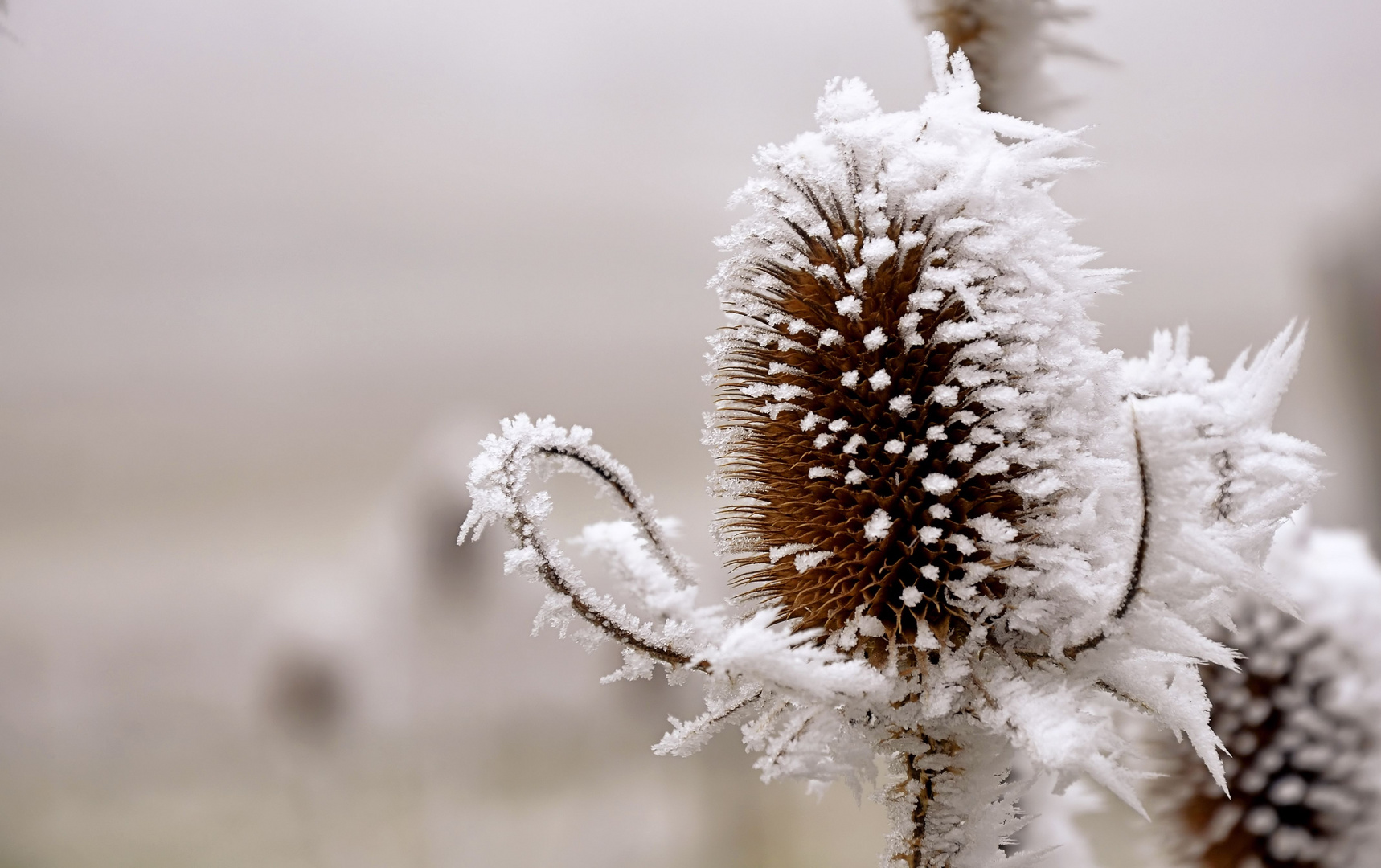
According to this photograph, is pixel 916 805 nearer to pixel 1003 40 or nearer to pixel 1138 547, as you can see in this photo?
pixel 1138 547

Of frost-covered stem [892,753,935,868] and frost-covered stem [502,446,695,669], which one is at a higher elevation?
frost-covered stem [502,446,695,669]

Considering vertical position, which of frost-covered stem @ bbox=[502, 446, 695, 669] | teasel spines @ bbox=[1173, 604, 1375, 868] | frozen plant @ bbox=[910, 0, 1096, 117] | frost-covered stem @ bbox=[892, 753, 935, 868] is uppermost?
frozen plant @ bbox=[910, 0, 1096, 117]

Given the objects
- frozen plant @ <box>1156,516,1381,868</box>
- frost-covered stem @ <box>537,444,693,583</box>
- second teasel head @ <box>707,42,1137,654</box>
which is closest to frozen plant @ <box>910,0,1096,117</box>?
second teasel head @ <box>707,42,1137,654</box>

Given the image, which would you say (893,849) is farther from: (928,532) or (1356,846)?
(1356,846)

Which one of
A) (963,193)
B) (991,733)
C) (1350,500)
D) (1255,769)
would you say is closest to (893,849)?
(991,733)

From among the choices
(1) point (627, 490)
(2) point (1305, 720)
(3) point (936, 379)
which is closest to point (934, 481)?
(3) point (936, 379)

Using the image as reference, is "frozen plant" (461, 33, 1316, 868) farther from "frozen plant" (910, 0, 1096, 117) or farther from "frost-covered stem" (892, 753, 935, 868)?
"frozen plant" (910, 0, 1096, 117)
